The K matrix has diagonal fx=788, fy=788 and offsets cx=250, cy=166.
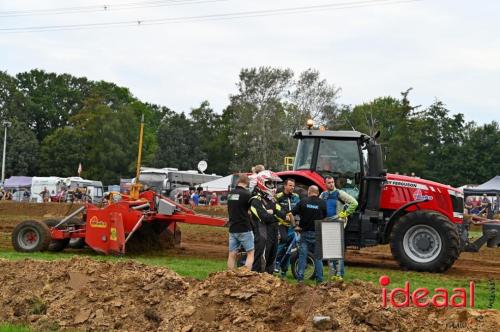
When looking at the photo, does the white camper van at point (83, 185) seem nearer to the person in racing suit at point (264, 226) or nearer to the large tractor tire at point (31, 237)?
the large tractor tire at point (31, 237)

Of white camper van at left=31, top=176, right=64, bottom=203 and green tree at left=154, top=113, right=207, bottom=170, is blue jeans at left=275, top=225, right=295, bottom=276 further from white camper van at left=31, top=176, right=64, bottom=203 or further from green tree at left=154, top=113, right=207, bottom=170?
green tree at left=154, top=113, right=207, bottom=170

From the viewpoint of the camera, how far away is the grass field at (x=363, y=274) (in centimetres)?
1205

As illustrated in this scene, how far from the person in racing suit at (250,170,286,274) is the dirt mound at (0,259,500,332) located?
2.04 m

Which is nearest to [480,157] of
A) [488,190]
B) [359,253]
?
[488,190]

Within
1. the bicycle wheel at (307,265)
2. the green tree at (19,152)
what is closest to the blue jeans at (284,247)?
the bicycle wheel at (307,265)

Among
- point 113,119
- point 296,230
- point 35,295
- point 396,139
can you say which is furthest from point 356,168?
point 113,119

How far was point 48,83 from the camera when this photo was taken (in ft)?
332

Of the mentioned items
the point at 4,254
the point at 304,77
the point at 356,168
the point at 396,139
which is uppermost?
the point at 304,77

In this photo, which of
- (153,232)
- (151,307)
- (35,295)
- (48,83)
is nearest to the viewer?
(151,307)

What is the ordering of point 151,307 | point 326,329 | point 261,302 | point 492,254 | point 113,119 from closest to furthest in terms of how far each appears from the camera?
point 326,329
point 261,302
point 151,307
point 492,254
point 113,119

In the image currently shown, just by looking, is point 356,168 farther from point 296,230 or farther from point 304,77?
point 304,77

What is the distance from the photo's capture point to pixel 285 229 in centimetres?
1307

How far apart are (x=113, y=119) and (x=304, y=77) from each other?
25125 mm

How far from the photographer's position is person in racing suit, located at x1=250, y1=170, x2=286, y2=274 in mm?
11812
